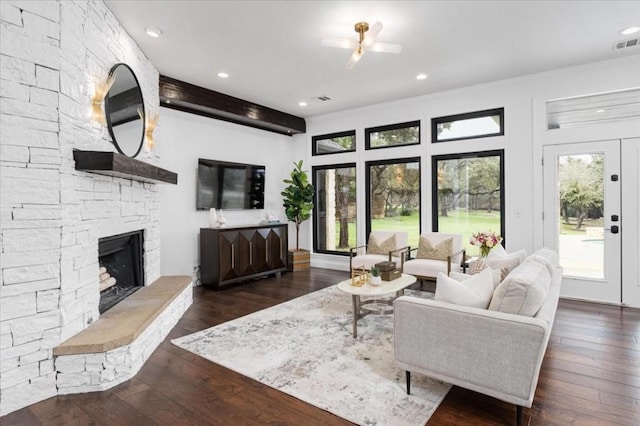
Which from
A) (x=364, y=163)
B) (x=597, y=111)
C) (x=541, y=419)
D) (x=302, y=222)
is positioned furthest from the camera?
(x=302, y=222)

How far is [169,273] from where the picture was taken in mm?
5344

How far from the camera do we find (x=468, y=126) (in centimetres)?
560

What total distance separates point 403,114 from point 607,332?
13.8 ft

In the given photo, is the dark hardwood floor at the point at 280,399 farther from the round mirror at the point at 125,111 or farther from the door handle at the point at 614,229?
the round mirror at the point at 125,111

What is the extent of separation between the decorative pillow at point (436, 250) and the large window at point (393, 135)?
186 centimetres

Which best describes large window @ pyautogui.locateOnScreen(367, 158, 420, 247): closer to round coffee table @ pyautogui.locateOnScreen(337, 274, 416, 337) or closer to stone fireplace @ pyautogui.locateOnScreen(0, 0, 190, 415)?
round coffee table @ pyautogui.locateOnScreen(337, 274, 416, 337)

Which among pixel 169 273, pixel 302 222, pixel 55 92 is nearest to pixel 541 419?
pixel 55 92

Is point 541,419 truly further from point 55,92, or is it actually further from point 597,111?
point 597,111

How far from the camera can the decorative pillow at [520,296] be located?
2.06 meters

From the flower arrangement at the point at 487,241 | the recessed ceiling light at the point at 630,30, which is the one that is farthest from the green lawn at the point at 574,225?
the recessed ceiling light at the point at 630,30

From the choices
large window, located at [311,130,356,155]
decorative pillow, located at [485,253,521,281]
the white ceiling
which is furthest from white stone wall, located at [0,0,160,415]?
large window, located at [311,130,356,155]

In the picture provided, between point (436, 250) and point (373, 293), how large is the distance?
2.14m

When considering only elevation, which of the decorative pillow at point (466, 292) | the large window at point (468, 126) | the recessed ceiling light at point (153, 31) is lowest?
the decorative pillow at point (466, 292)

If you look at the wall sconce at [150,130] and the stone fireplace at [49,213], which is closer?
the stone fireplace at [49,213]
